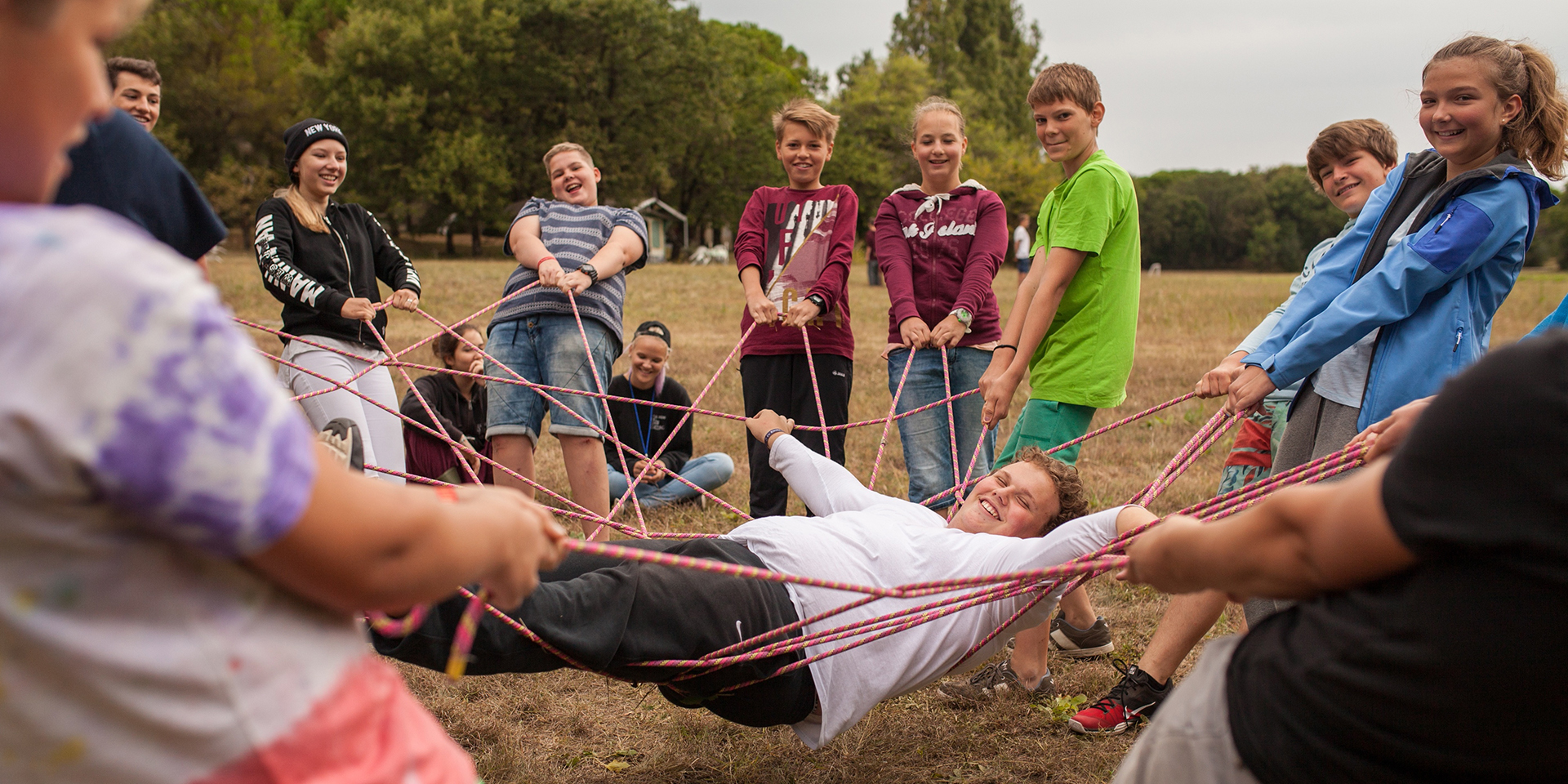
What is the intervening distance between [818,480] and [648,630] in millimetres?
903

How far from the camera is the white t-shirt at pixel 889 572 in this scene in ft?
8.09

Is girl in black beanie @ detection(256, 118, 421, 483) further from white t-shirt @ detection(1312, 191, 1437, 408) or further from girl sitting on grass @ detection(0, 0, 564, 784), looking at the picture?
white t-shirt @ detection(1312, 191, 1437, 408)

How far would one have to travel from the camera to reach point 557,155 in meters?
4.52

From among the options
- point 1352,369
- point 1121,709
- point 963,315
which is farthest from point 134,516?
point 963,315

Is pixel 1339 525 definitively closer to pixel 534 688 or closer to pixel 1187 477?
pixel 534 688

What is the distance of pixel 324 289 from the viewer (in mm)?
3916

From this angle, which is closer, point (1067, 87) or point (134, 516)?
point (134, 516)

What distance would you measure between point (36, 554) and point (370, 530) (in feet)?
0.84

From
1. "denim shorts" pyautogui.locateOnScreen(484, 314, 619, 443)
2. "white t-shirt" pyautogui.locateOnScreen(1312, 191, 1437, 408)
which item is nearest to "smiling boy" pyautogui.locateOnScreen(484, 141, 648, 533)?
"denim shorts" pyautogui.locateOnScreen(484, 314, 619, 443)

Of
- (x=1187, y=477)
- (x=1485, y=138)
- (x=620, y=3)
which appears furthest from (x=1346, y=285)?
(x=620, y=3)

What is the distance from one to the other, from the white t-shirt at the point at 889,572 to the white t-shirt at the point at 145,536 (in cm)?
158

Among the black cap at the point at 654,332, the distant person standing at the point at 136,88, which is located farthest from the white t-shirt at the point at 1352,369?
the distant person standing at the point at 136,88

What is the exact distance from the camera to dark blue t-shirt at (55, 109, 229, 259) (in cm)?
206

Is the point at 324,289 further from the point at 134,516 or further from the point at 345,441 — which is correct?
the point at 134,516
